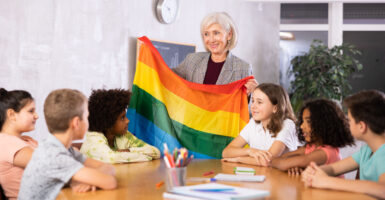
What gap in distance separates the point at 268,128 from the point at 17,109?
1.39 m

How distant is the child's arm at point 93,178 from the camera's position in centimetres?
161

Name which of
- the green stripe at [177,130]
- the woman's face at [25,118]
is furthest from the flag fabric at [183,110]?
the woman's face at [25,118]

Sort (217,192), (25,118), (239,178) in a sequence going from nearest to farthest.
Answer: (217,192)
(239,178)
(25,118)

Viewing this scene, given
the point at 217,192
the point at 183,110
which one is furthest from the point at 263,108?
the point at 217,192

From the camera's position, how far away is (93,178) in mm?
1630

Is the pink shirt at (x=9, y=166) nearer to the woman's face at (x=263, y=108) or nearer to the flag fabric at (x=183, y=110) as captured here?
the flag fabric at (x=183, y=110)

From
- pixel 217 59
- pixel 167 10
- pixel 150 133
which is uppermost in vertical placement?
pixel 167 10

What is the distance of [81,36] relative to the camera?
3816 mm

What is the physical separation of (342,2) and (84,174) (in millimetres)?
6767

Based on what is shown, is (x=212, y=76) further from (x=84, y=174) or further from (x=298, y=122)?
(x=84, y=174)

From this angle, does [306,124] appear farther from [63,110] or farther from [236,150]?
[63,110]

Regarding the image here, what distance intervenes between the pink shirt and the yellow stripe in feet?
3.85

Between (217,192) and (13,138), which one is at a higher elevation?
(13,138)

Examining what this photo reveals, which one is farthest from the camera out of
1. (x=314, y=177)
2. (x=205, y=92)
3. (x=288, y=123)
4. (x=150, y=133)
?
(x=205, y=92)
